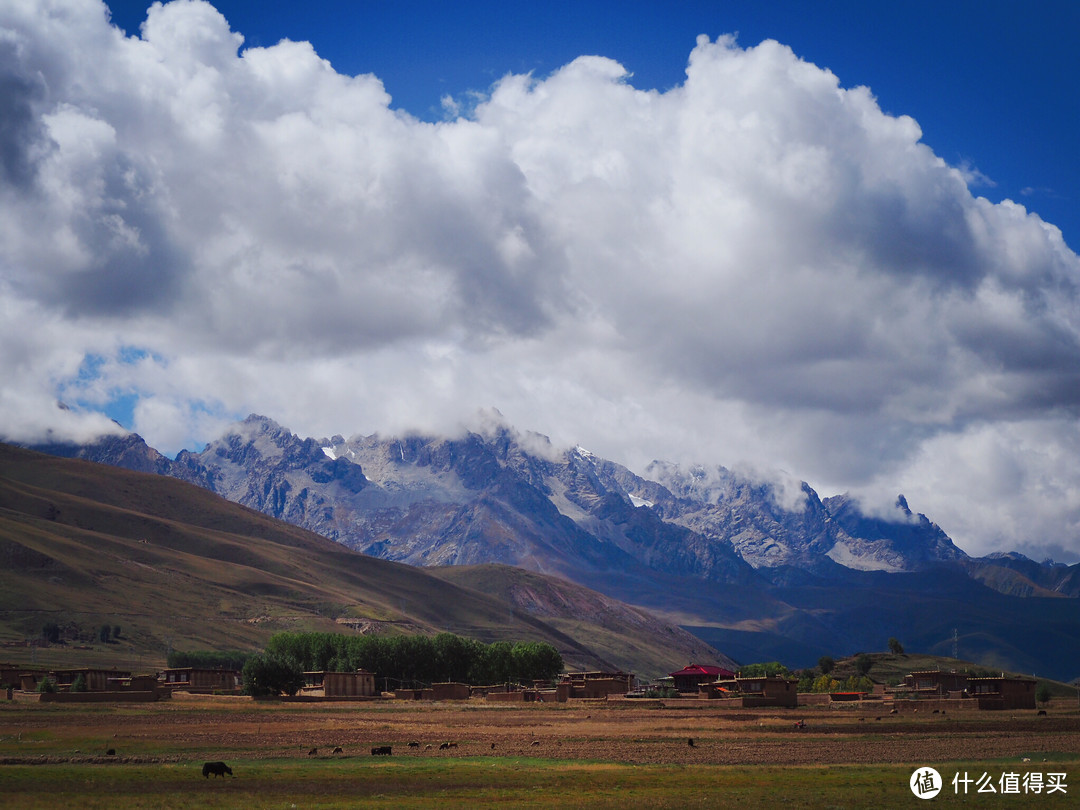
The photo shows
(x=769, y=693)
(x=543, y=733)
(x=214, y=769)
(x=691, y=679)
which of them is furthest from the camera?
(x=691, y=679)

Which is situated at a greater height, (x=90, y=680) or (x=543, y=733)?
(x=90, y=680)

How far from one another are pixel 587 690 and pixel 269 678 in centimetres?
4507

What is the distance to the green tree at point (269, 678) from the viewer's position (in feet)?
503

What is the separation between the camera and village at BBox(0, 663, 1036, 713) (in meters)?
123

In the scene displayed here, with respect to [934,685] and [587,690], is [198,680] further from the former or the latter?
[934,685]

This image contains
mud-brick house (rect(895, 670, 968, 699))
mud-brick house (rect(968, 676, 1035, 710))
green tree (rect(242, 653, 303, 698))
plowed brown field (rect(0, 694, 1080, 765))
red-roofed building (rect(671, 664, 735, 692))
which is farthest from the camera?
red-roofed building (rect(671, 664, 735, 692))

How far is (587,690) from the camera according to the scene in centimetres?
15488

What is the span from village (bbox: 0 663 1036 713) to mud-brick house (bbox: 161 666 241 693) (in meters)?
0.15

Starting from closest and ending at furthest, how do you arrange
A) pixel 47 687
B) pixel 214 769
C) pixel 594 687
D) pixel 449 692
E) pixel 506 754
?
pixel 214 769, pixel 506 754, pixel 47 687, pixel 449 692, pixel 594 687

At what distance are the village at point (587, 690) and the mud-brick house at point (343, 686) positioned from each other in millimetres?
142

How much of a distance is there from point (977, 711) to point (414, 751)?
227 ft

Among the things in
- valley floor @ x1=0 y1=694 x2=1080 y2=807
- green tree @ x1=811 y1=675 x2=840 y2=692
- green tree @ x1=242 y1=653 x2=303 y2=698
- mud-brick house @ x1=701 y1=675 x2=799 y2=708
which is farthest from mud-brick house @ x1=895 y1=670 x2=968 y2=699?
green tree @ x1=242 y1=653 x2=303 y2=698

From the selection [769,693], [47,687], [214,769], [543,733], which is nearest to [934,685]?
[769,693]

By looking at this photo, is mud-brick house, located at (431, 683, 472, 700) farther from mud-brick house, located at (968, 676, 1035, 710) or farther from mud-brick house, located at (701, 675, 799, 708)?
A: mud-brick house, located at (968, 676, 1035, 710)
